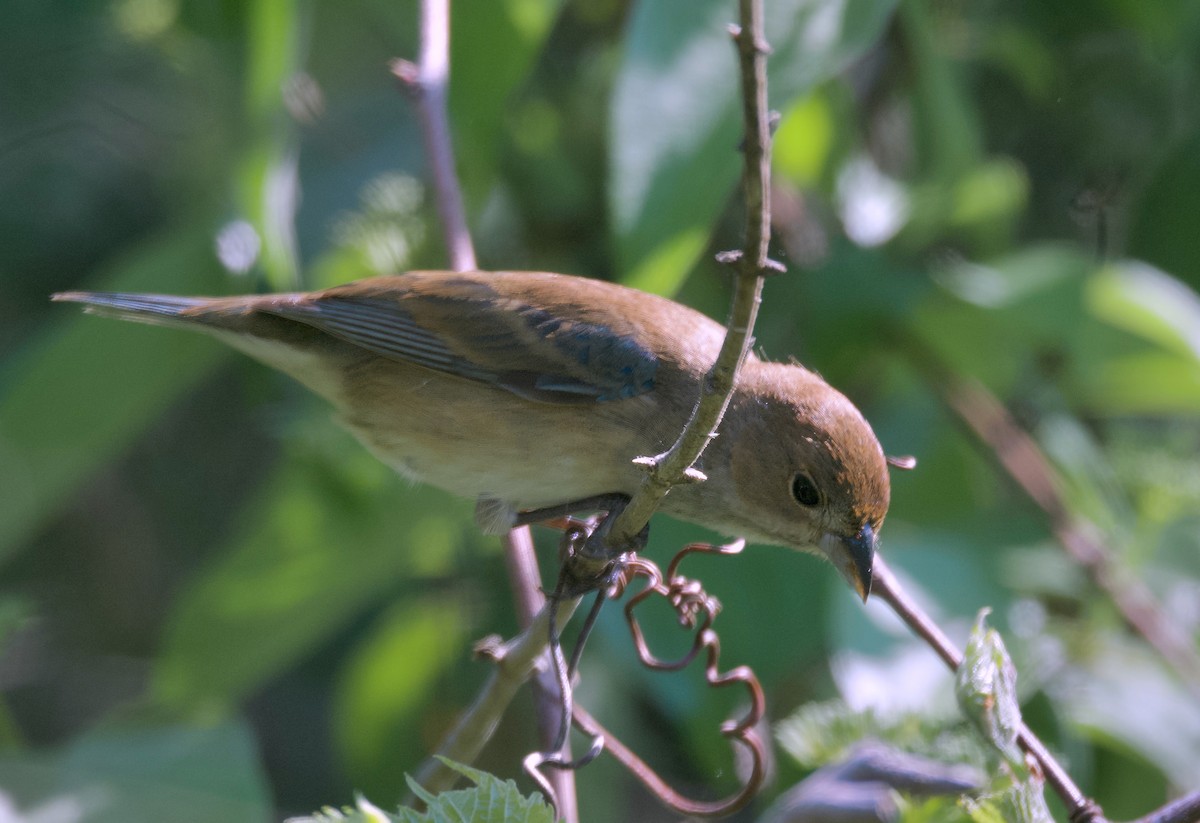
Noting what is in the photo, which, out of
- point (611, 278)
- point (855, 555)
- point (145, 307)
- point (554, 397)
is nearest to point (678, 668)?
point (855, 555)

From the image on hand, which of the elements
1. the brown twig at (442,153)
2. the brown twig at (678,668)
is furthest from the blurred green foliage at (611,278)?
the brown twig at (442,153)

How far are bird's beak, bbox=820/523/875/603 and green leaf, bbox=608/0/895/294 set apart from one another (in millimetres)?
664

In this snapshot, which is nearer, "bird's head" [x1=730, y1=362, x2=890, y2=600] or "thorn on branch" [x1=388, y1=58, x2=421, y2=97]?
"bird's head" [x1=730, y1=362, x2=890, y2=600]

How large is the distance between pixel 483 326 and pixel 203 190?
193 cm

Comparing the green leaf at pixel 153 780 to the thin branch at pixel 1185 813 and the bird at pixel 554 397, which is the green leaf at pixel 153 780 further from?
the thin branch at pixel 1185 813

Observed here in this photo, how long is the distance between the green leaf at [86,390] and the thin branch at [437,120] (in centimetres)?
109

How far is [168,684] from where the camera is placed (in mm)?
3381

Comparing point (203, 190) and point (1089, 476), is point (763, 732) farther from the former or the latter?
point (203, 190)

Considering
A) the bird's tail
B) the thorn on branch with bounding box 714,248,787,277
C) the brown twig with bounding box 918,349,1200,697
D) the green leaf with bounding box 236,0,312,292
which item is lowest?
the brown twig with bounding box 918,349,1200,697

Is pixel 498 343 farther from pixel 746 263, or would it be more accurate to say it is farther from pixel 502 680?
pixel 746 263

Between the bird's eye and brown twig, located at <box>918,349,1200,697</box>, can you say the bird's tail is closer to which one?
the bird's eye

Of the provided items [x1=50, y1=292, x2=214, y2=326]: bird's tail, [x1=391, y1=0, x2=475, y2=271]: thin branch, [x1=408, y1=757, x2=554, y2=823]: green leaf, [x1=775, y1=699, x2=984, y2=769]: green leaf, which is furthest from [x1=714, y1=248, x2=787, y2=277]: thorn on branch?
[x1=50, y1=292, x2=214, y2=326]: bird's tail

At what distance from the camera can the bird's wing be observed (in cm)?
278

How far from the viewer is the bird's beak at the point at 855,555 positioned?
237 cm
